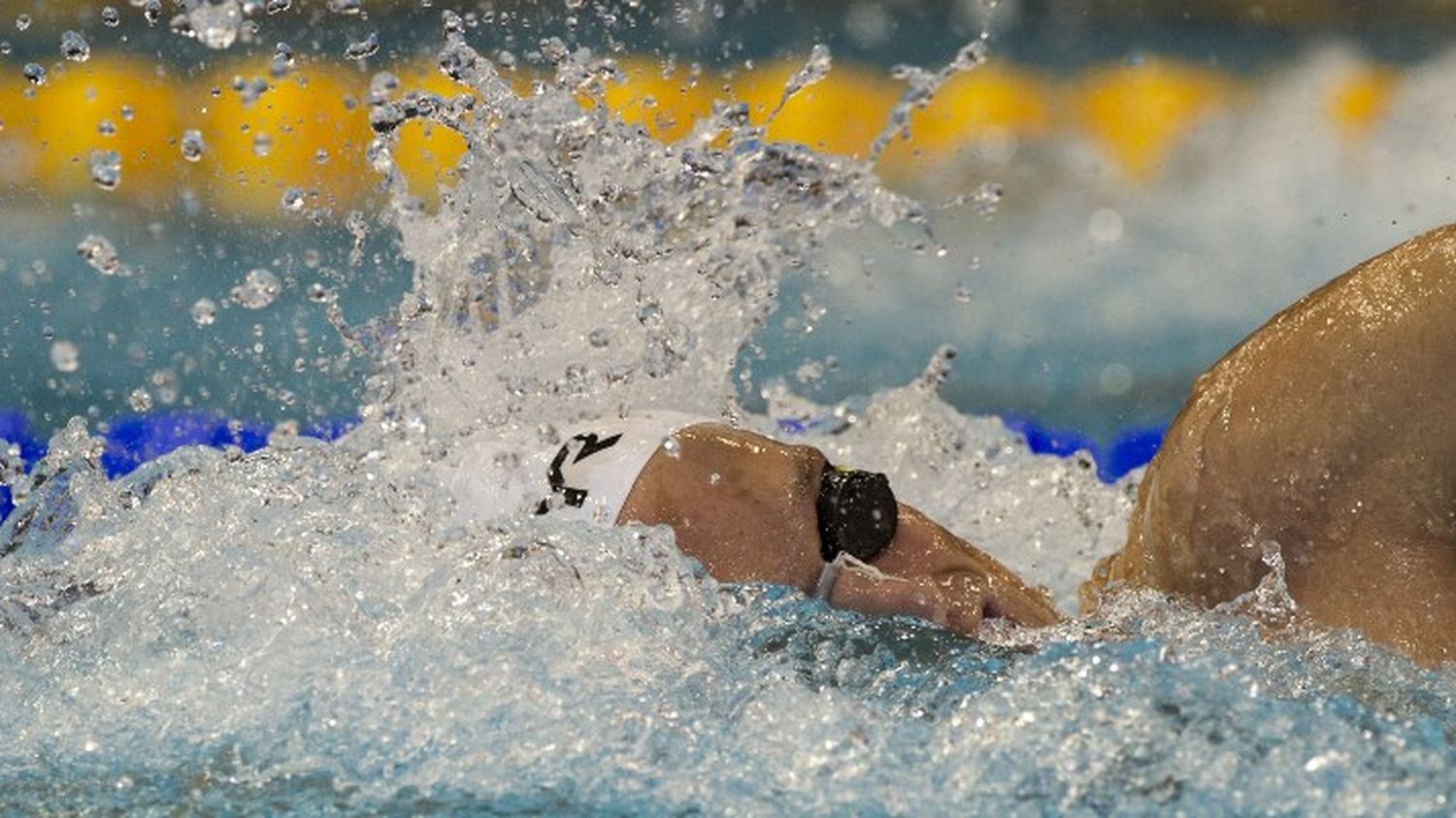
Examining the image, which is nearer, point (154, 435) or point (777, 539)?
point (777, 539)

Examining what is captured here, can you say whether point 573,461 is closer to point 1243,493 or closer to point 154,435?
point 1243,493

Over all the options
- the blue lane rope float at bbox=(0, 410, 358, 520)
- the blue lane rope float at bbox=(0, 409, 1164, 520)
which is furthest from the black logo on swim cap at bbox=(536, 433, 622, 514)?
the blue lane rope float at bbox=(0, 410, 358, 520)

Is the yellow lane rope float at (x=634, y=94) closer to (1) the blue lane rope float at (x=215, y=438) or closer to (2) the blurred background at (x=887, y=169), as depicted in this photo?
(2) the blurred background at (x=887, y=169)

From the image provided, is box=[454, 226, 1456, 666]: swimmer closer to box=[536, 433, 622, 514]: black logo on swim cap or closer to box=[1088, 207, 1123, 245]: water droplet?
box=[536, 433, 622, 514]: black logo on swim cap

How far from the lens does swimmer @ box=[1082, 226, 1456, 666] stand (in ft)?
4.83

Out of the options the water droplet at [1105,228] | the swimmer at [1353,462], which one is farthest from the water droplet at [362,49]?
the water droplet at [1105,228]

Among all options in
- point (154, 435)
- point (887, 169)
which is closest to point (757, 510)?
point (154, 435)

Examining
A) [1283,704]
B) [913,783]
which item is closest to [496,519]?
[913,783]

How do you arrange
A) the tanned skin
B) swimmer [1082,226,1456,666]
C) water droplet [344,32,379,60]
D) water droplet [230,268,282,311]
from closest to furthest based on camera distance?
1. swimmer [1082,226,1456,666]
2. the tanned skin
3. water droplet [230,268,282,311]
4. water droplet [344,32,379,60]

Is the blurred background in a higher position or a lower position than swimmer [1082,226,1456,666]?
lower

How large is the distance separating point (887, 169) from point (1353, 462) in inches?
122

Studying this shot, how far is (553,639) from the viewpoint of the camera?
1374mm

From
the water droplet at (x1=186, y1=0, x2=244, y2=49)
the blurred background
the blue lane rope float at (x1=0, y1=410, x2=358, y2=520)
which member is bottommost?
the blue lane rope float at (x1=0, y1=410, x2=358, y2=520)

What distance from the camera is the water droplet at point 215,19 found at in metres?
1.85
